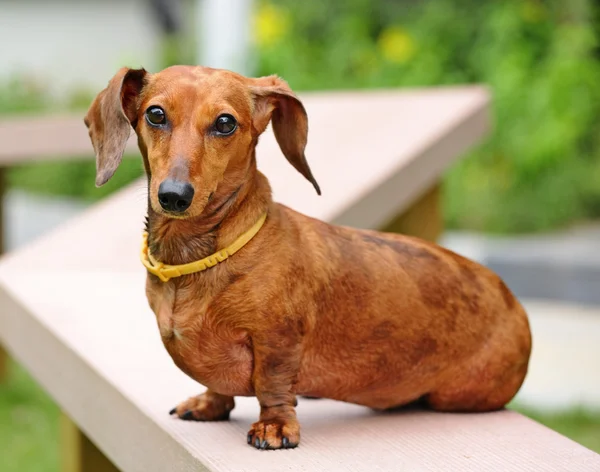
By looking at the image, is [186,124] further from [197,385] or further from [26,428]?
[26,428]

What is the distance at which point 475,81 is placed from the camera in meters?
8.17

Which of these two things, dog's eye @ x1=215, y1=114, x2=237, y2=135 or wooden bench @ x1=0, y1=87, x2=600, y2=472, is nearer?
dog's eye @ x1=215, y1=114, x2=237, y2=135

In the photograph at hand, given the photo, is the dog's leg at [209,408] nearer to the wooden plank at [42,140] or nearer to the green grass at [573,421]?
the green grass at [573,421]

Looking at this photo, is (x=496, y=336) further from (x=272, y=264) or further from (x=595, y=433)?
(x=595, y=433)

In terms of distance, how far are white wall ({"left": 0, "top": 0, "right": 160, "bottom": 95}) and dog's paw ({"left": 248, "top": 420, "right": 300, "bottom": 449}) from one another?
879cm

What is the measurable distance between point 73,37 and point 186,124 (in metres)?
9.64

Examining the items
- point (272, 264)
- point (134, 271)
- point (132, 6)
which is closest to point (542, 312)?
point (134, 271)

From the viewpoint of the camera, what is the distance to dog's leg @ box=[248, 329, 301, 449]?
1.69 metres

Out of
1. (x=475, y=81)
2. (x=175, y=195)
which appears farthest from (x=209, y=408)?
(x=475, y=81)

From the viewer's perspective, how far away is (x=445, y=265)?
192 cm

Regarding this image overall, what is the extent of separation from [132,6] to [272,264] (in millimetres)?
9697

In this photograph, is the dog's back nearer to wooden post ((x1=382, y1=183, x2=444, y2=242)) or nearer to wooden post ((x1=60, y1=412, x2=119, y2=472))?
wooden post ((x1=60, y1=412, x2=119, y2=472))

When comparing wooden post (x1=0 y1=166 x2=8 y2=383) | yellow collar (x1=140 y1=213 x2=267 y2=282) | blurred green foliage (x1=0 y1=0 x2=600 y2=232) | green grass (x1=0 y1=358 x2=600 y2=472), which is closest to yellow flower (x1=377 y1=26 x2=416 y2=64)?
blurred green foliage (x1=0 y1=0 x2=600 y2=232)

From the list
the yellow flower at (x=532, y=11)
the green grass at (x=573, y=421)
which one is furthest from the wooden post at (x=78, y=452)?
the yellow flower at (x=532, y=11)
